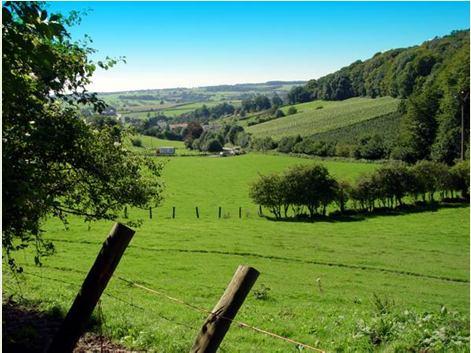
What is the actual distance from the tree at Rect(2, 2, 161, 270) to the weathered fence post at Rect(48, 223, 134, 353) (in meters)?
1.59

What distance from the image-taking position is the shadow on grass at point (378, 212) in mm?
60500

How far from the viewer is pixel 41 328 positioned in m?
10.6

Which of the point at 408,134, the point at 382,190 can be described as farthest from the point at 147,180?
the point at 408,134

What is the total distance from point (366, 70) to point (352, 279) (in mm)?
183453

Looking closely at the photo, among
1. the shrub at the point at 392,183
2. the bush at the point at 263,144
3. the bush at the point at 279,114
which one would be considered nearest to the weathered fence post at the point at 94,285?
the shrub at the point at 392,183

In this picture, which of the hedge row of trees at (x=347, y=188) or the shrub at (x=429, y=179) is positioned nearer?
the hedge row of trees at (x=347, y=188)

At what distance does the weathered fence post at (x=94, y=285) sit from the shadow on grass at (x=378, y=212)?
54.5 meters

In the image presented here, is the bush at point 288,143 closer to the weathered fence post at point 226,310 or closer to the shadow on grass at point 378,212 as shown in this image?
the shadow on grass at point 378,212

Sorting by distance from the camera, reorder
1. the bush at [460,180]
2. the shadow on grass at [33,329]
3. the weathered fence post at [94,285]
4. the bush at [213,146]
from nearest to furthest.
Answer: the weathered fence post at [94,285] → the shadow on grass at [33,329] → the bush at [460,180] → the bush at [213,146]

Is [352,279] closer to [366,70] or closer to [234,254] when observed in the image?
[234,254]

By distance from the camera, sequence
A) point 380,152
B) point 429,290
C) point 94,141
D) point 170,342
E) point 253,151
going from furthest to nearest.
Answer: point 253,151 < point 380,152 < point 429,290 < point 94,141 < point 170,342

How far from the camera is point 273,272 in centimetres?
2864

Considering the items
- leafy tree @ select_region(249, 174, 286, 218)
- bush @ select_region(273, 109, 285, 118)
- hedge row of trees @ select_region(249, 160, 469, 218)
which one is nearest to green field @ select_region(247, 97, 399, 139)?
bush @ select_region(273, 109, 285, 118)

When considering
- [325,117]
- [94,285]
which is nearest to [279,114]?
[325,117]
